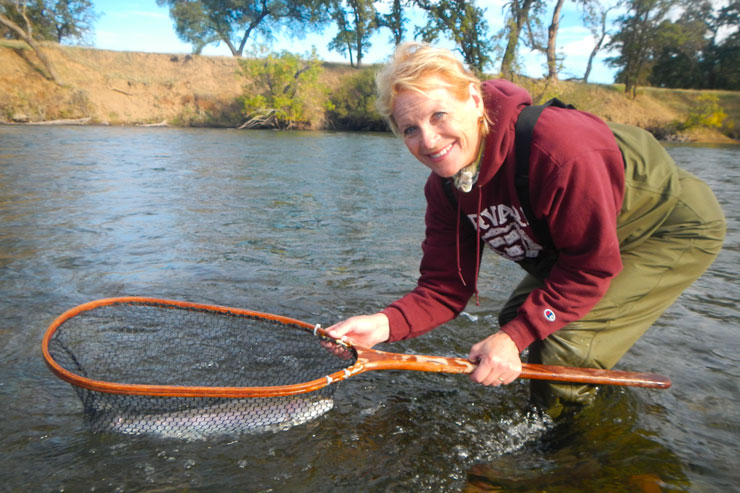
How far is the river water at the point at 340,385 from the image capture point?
2.41 m

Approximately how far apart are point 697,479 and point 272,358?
7.64 feet

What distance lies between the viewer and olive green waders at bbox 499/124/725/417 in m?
2.63

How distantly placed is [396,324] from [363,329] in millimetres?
220

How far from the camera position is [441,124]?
235 centimetres

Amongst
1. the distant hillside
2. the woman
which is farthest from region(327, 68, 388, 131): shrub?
the woman

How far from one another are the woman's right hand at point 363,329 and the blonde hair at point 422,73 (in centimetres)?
110

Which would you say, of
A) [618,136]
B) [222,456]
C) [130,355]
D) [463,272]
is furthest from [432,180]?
[130,355]

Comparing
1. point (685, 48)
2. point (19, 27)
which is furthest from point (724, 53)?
point (19, 27)

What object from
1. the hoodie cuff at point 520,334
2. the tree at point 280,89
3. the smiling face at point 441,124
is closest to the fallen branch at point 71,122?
the tree at point 280,89

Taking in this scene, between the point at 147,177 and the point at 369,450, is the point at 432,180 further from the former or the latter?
the point at 147,177

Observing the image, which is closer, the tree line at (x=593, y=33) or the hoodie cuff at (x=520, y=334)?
the hoodie cuff at (x=520, y=334)

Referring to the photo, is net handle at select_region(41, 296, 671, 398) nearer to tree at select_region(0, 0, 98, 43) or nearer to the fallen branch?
the fallen branch

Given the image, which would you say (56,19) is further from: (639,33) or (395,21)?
(639,33)

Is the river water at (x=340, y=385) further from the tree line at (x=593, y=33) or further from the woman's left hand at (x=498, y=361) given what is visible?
the tree line at (x=593, y=33)
